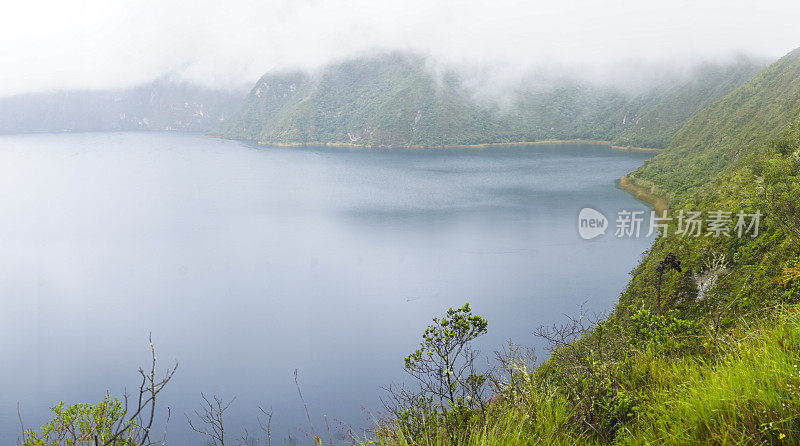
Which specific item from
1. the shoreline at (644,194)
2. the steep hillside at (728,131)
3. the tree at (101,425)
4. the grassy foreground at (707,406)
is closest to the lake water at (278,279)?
the shoreline at (644,194)

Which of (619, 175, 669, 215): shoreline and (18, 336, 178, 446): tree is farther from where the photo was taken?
(619, 175, 669, 215): shoreline

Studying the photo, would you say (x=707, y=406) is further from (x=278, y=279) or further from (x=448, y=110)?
(x=448, y=110)

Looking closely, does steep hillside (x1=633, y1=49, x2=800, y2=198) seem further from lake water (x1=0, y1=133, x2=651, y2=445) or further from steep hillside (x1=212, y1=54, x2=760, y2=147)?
steep hillside (x1=212, y1=54, x2=760, y2=147)

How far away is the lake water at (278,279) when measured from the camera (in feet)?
61.8

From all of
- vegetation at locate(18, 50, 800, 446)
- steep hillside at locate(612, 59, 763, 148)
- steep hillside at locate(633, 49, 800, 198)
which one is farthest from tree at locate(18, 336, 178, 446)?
steep hillside at locate(612, 59, 763, 148)

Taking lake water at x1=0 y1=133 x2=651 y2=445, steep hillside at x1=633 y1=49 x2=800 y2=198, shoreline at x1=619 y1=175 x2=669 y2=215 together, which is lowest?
lake water at x1=0 y1=133 x2=651 y2=445

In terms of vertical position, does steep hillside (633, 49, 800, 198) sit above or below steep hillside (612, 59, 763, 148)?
below


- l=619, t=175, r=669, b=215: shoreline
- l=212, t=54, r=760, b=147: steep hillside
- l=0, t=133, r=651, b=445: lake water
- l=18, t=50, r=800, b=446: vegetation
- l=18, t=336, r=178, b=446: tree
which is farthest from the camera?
l=212, t=54, r=760, b=147: steep hillside

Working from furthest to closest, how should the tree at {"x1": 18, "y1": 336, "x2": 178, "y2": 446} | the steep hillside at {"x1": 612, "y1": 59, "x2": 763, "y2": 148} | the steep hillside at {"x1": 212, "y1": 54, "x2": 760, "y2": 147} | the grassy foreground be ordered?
the steep hillside at {"x1": 212, "y1": 54, "x2": 760, "y2": 147}, the steep hillside at {"x1": 612, "y1": 59, "x2": 763, "y2": 148}, the tree at {"x1": 18, "y1": 336, "x2": 178, "y2": 446}, the grassy foreground

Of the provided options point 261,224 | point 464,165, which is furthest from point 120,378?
point 464,165

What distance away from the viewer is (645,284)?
1838 centimetres

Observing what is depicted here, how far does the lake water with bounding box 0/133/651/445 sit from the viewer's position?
18828 mm

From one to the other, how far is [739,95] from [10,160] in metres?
117

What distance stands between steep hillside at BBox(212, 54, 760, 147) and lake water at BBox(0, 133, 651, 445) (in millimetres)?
44926
